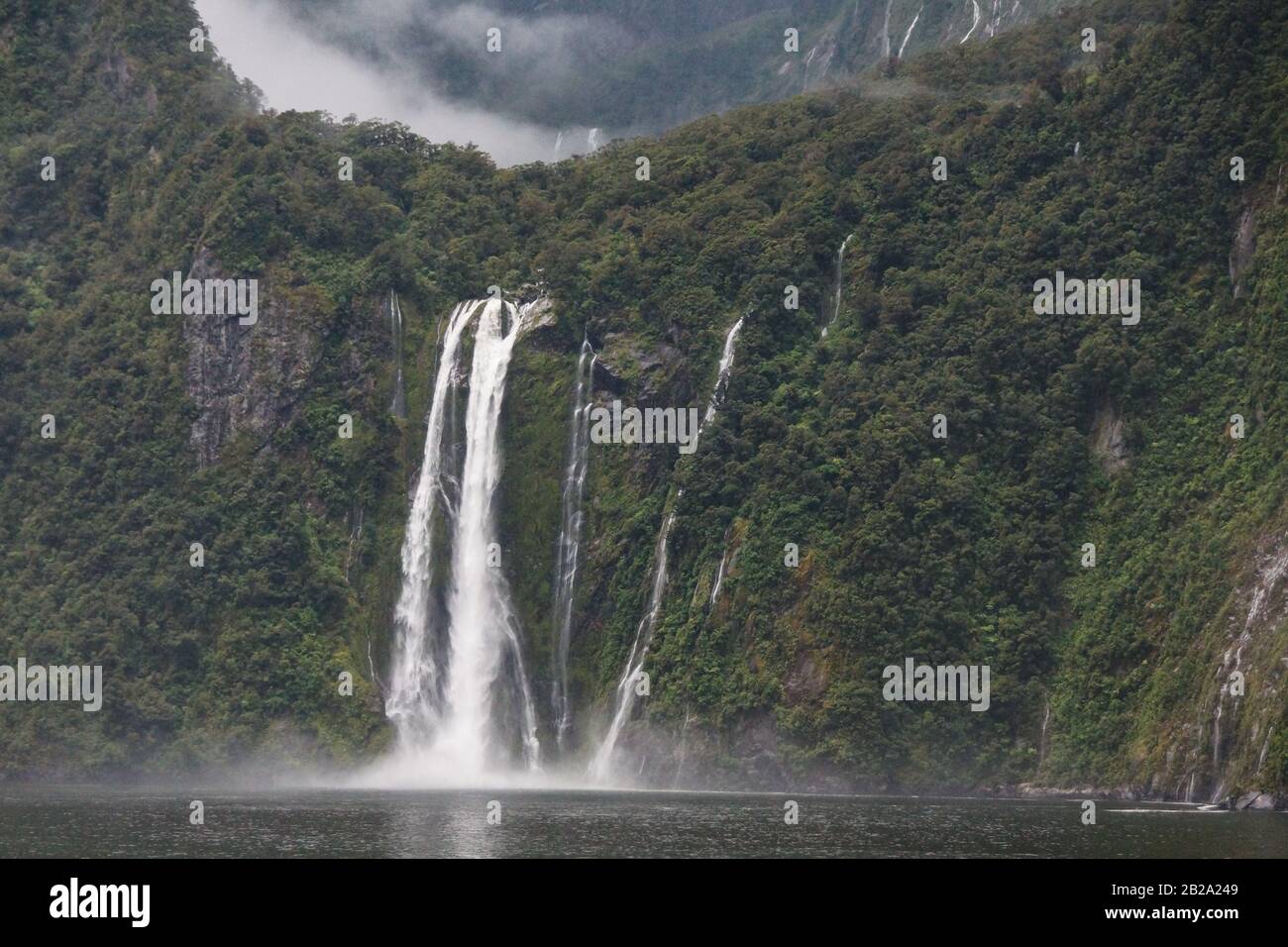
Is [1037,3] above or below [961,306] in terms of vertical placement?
above

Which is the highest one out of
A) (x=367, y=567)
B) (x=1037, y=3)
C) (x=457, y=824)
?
(x=1037, y=3)

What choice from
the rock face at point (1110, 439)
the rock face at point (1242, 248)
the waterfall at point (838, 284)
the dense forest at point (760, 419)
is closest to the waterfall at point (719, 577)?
the dense forest at point (760, 419)

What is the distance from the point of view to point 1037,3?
11381 cm

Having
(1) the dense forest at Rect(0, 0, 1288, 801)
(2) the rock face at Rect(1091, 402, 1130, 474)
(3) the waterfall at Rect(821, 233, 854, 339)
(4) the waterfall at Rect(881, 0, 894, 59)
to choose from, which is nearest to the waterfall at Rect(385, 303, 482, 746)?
(1) the dense forest at Rect(0, 0, 1288, 801)

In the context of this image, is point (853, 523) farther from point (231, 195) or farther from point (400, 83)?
point (400, 83)

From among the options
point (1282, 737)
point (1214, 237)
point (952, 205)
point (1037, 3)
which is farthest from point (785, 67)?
point (1282, 737)

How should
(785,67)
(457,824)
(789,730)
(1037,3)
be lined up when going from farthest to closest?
1. (785,67)
2. (1037,3)
3. (789,730)
4. (457,824)

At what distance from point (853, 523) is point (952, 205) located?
19.3 m

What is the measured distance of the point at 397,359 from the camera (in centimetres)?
8875

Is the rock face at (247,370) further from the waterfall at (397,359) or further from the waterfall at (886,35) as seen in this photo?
the waterfall at (886,35)

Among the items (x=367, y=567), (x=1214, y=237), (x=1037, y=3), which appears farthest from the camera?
(x=1037, y=3)

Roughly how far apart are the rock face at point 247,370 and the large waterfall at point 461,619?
687cm

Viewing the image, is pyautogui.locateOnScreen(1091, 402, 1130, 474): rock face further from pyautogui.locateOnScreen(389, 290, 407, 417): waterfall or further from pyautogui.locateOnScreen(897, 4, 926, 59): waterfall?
pyautogui.locateOnScreen(897, 4, 926, 59): waterfall

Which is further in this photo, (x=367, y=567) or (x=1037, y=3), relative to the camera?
(x=1037, y=3)
